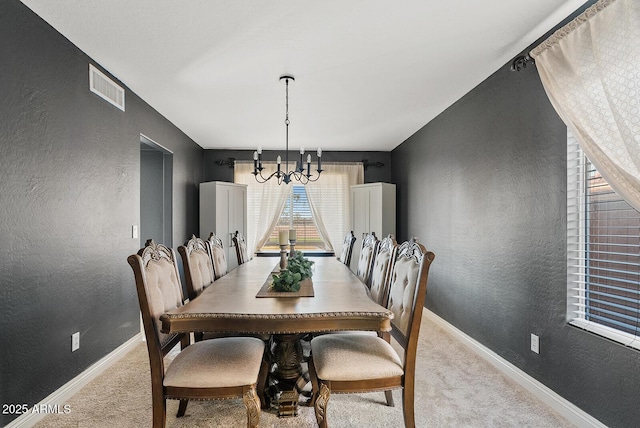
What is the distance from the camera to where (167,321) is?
1.65 meters

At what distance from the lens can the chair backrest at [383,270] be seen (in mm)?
2309

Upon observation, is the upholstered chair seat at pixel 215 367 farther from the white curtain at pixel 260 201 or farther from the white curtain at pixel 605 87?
the white curtain at pixel 260 201

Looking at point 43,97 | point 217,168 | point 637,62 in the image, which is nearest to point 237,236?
point 43,97

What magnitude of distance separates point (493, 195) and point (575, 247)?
0.92 m

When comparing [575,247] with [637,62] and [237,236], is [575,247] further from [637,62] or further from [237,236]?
[237,236]

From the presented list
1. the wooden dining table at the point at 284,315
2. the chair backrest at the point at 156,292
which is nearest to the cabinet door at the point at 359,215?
the wooden dining table at the point at 284,315

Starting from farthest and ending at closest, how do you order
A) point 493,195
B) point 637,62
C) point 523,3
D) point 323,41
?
point 493,195
point 323,41
point 523,3
point 637,62

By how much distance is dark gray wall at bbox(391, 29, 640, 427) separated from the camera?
6.52ft

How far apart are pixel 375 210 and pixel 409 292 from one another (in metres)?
3.82

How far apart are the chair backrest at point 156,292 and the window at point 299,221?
13.2ft

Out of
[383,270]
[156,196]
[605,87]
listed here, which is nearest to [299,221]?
[156,196]

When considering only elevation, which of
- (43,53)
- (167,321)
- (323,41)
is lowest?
(167,321)

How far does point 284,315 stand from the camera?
5.57 feet

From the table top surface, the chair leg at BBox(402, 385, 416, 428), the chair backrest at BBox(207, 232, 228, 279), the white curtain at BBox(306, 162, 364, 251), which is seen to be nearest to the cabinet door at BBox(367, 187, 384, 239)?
the white curtain at BBox(306, 162, 364, 251)
